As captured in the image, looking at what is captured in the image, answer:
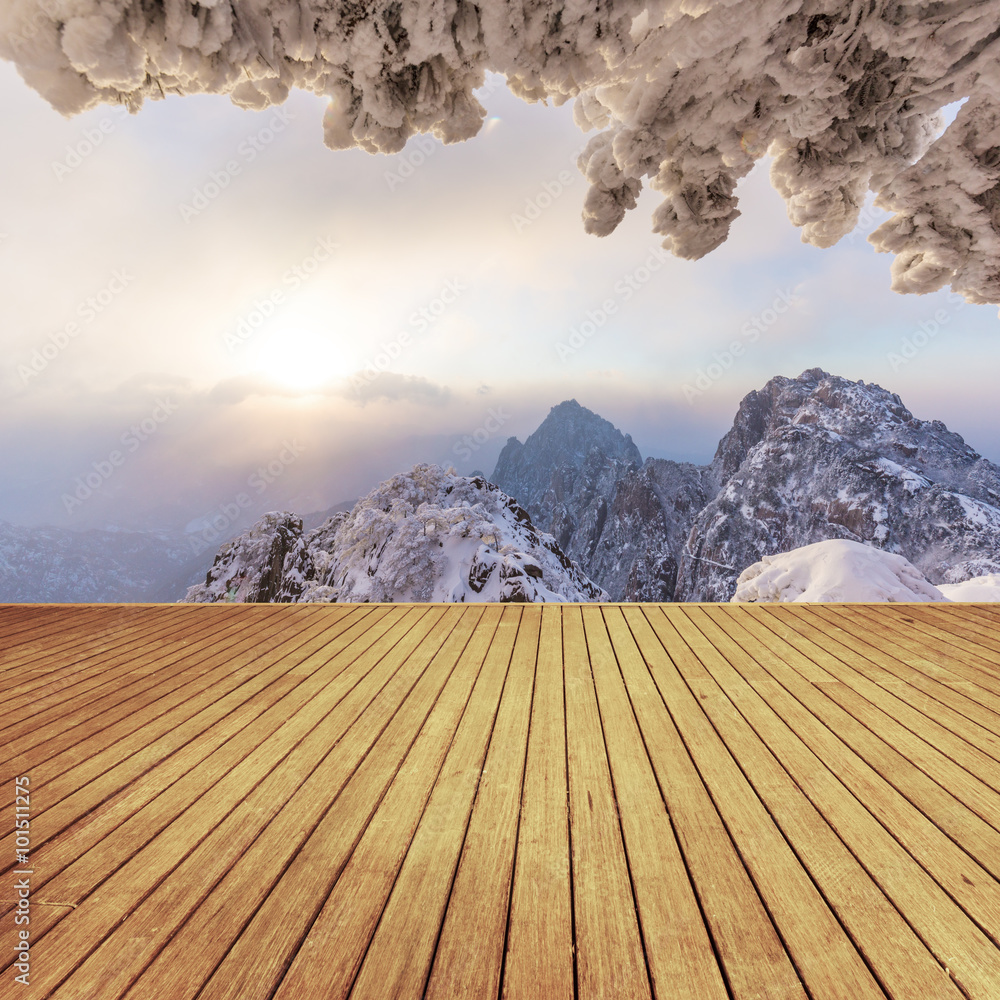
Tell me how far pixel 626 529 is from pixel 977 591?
6715 centimetres

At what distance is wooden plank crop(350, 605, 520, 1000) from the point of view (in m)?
0.96

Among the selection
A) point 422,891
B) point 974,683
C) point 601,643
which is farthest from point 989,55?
point 422,891

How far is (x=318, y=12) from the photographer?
305 centimetres

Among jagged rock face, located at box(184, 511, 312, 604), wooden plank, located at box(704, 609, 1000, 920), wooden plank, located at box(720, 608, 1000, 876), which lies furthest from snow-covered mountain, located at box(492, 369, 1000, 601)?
wooden plank, located at box(704, 609, 1000, 920)

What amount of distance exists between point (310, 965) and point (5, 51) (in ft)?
13.2

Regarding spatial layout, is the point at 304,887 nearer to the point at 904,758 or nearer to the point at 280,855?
the point at 280,855

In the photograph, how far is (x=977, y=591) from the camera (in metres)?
4.48

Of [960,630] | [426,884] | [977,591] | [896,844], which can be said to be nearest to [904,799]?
[896,844]

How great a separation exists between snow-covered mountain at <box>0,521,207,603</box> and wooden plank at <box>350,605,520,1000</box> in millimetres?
75803

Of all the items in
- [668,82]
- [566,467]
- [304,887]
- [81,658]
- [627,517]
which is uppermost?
[566,467]

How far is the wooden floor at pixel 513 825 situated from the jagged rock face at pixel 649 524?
6158 centimetres

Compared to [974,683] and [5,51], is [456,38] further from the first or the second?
[974,683]

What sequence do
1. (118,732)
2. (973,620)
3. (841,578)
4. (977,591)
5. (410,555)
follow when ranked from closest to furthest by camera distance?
(118,732) → (973,620) → (841,578) → (977,591) → (410,555)

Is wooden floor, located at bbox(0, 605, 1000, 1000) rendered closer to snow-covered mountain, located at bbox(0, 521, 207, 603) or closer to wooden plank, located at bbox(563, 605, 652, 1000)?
wooden plank, located at bbox(563, 605, 652, 1000)
